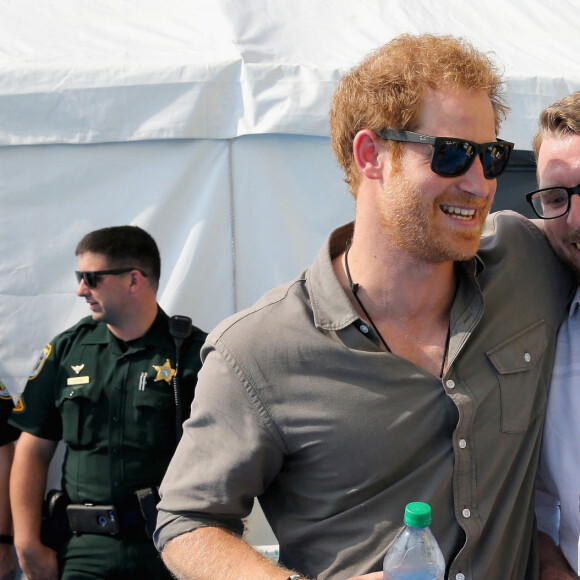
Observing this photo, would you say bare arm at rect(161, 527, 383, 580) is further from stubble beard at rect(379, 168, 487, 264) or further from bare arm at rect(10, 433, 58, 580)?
bare arm at rect(10, 433, 58, 580)

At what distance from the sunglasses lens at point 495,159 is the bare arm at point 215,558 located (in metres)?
0.96

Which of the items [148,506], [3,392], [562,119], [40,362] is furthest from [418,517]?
[3,392]

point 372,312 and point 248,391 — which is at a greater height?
point 372,312

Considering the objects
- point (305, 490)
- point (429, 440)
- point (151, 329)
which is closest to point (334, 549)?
point (305, 490)

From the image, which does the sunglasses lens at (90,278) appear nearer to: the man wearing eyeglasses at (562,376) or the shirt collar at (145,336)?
the shirt collar at (145,336)

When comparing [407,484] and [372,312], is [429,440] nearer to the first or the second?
[407,484]

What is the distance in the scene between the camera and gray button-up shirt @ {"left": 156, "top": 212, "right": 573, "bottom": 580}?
4.86ft

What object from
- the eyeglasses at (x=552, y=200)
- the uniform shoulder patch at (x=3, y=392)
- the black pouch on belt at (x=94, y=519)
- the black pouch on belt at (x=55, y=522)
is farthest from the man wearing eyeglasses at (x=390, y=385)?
the uniform shoulder patch at (x=3, y=392)

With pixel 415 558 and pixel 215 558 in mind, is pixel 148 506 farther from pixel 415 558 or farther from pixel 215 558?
pixel 415 558

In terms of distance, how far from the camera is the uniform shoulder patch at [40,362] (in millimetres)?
3141

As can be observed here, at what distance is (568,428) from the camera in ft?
5.32

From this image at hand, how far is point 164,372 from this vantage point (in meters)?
3.06

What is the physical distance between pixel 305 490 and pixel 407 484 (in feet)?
0.75

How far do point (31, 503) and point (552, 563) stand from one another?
89.2 inches
